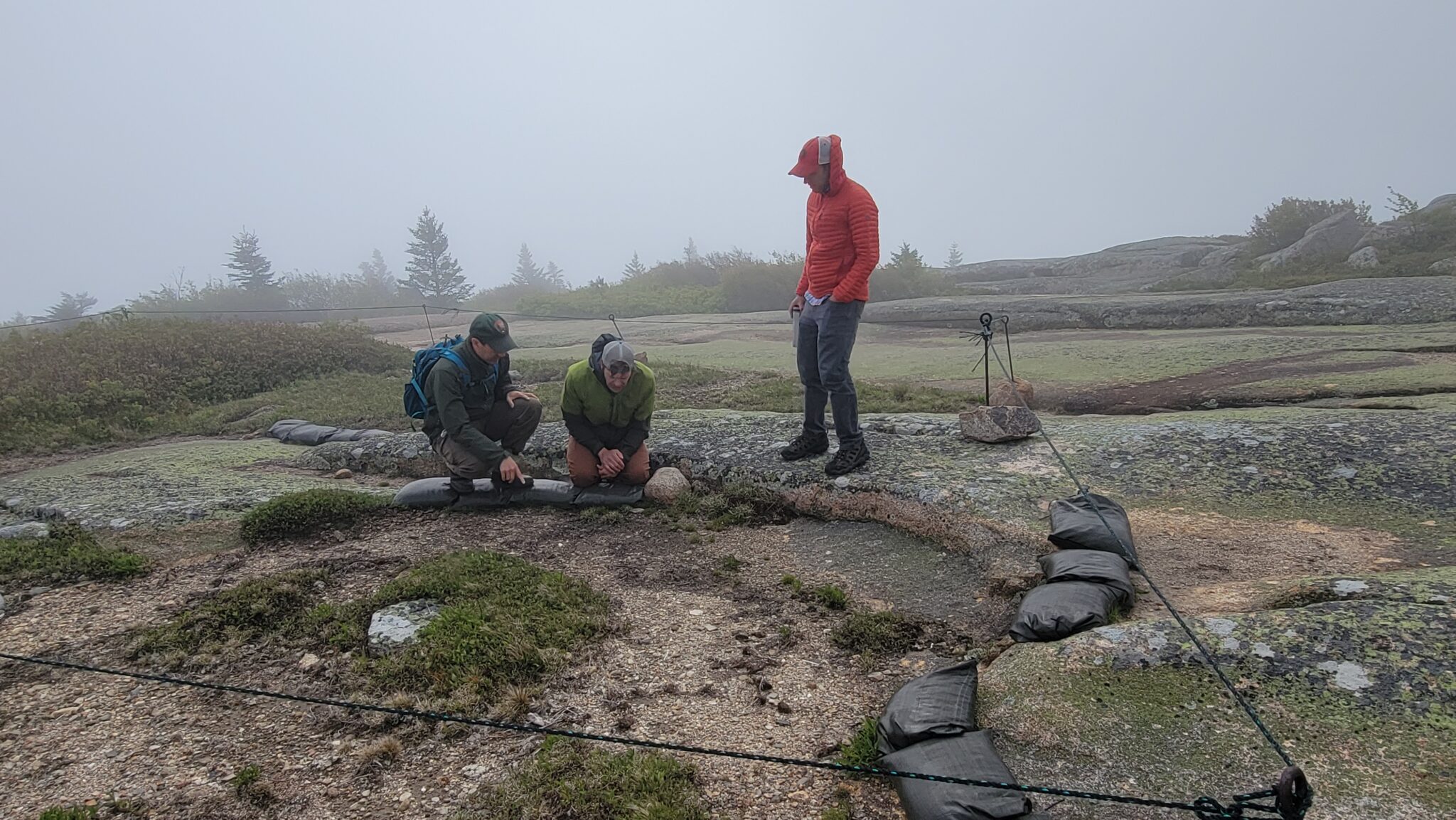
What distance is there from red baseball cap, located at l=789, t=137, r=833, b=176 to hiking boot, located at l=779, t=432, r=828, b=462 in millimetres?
2234

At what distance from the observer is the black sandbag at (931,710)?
3.11 meters

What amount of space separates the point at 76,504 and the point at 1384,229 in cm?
2839

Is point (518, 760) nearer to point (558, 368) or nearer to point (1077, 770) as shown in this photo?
point (1077, 770)

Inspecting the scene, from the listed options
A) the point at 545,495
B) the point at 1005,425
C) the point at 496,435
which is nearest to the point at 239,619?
the point at 545,495

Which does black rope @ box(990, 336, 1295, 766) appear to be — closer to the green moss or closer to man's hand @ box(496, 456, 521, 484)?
the green moss

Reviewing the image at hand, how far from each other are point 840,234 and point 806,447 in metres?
1.89

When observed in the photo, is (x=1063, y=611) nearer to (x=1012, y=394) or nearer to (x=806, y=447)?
(x=806, y=447)

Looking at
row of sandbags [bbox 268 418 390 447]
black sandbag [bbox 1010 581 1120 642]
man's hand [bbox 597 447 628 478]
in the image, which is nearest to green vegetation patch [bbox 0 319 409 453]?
row of sandbags [bbox 268 418 390 447]

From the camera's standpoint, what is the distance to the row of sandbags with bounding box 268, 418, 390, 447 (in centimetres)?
980

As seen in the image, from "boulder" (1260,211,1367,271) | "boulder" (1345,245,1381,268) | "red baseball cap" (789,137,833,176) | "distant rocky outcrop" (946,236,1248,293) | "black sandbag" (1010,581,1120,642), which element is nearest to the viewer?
"black sandbag" (1010,581,1120,642)

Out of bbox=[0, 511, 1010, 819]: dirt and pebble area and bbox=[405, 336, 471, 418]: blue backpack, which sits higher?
bbox=[405, 336, 471, 418]: blue backpack

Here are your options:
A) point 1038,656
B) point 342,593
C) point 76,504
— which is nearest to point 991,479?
point 1038,656

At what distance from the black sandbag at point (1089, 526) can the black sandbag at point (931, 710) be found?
1598 mm

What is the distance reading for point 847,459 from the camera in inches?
255
